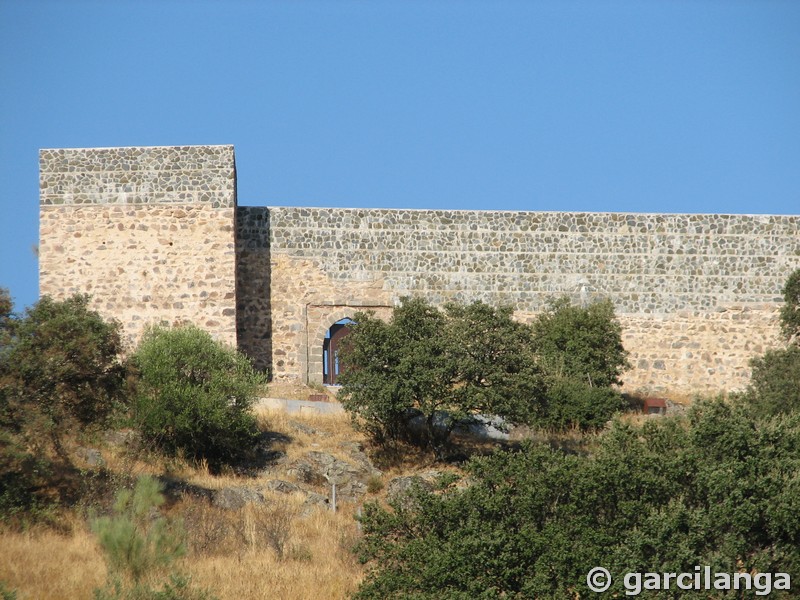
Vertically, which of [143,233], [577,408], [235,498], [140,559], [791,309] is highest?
[143,233]

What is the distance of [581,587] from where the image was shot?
15000 mm

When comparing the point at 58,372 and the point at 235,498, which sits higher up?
the point at 58,372

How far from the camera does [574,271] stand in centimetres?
2780

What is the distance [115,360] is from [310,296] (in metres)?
7.06

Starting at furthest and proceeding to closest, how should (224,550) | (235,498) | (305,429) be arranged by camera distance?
(305,429) < (235,498) < (224,550)

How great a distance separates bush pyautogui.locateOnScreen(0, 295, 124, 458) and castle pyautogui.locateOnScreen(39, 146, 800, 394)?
516cm

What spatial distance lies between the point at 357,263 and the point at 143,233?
153 inches

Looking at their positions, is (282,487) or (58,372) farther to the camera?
(282,487)

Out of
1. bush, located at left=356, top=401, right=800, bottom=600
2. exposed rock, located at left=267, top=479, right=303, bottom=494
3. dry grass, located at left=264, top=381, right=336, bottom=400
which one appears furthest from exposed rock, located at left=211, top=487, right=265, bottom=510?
dry grass, located at left=264, top=381, right=336, bottom=400

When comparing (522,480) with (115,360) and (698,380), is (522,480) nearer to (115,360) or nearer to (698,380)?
(115,360)

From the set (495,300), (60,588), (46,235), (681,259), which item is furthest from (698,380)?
(60,588)

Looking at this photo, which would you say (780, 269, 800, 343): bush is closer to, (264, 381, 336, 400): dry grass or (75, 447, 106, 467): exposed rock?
(264, 381, 336, 400): dry grass

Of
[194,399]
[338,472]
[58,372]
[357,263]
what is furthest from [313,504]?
[357,263]

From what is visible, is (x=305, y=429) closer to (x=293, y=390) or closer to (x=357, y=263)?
(x=293, y=390)
